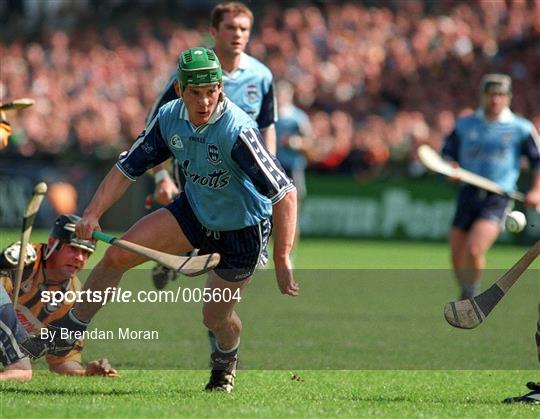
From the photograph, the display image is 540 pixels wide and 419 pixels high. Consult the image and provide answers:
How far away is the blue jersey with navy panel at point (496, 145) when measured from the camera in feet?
36.9

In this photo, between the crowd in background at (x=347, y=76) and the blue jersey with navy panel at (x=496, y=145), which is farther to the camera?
the crowd in background at (x=347, y=76)

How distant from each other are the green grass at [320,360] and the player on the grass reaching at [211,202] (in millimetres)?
453

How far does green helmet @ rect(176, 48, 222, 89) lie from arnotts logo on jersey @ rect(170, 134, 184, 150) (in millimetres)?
296

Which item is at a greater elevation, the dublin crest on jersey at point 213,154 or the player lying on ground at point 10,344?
the dublin crest on jersey at point 213,154

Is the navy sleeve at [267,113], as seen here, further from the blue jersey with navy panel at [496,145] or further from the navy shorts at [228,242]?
the blue jersey with navy panel at [496,145]

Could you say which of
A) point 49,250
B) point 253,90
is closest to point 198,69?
point 49,250

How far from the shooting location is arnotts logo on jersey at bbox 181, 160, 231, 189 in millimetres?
6566

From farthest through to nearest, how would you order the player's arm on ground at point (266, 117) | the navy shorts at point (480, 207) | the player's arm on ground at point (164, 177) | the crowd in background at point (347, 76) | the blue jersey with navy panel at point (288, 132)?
the crowd in background at point (347, 76) < the blue jersey with navy panel at point (288, 132) < the navy shorts at point (480, 207) < the player's arm on ground at point (266, 117) < the player's arm on ground at point (164, 177)

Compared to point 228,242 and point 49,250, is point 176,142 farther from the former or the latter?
point 49,250

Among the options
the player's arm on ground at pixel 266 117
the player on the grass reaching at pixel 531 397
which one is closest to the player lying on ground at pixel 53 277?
the player's arm on ground at pixel 266 117

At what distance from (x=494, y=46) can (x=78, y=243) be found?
15481mm

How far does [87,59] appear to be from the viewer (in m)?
26.0

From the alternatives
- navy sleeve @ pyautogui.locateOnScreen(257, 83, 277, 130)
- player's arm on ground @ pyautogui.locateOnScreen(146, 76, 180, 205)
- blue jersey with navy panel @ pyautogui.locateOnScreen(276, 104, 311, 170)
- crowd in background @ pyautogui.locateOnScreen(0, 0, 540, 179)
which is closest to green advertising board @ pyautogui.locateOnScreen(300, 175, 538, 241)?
crowd in background @ pyautogui.locateOnScreen(0, 0, 540, 179)

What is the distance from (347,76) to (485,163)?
38.1ft
